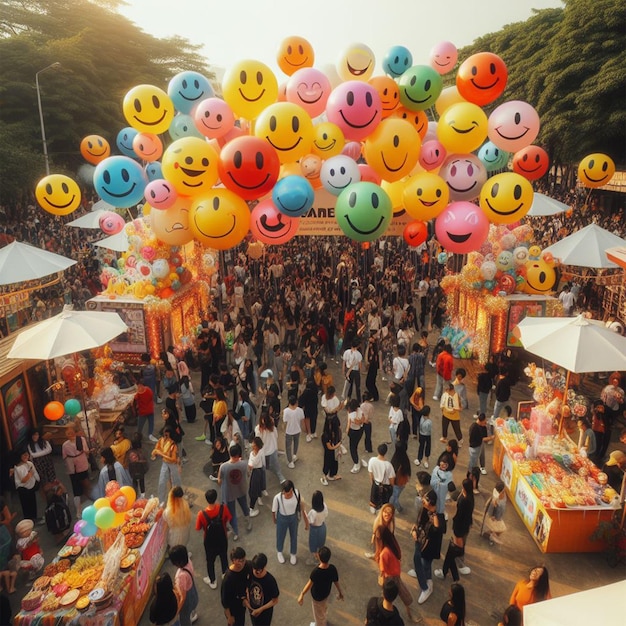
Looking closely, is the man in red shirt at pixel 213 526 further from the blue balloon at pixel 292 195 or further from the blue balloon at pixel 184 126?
the blue balloon at pixel 184 126

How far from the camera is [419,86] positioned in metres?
8.19

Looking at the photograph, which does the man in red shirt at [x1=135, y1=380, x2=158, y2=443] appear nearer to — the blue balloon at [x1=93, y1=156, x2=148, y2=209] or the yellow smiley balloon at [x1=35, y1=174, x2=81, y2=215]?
the blue balloon at [x1=93, y1=156, x2=148, y2=209]

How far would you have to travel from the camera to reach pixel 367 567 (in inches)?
234

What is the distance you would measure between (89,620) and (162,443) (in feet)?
7.27

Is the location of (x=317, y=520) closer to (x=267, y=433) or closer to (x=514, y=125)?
(x=267, y=433)

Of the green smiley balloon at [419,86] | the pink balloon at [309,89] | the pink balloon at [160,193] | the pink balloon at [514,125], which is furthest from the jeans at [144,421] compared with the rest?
the pink balloon at [514,125]

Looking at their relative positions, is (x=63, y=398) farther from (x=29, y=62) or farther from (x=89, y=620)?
(x=29, y=62)

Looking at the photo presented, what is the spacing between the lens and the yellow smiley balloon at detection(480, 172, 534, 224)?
813 centimetres

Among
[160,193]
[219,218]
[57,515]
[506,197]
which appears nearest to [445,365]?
[506,197]

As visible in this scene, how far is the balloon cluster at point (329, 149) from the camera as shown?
7645mm

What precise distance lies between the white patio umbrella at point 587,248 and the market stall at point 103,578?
10473 mm

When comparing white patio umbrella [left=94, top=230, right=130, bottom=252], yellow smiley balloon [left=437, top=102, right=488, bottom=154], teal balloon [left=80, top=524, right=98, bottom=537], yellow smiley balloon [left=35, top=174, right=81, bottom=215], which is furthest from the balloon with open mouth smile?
white patio umbrella [left=94, top=230, right=130, bottom=252]

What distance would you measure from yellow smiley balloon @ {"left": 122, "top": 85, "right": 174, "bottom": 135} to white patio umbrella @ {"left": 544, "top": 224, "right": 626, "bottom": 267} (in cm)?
901

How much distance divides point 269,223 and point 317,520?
4914mm
